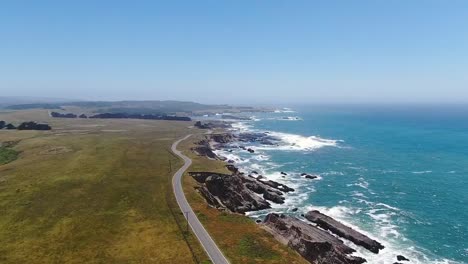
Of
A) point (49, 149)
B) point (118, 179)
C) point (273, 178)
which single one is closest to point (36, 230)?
point (118, 179)

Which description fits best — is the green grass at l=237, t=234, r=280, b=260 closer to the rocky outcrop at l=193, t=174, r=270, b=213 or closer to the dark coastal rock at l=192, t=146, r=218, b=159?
the rocky outcrop at l=193, t=174, r=270, b=213

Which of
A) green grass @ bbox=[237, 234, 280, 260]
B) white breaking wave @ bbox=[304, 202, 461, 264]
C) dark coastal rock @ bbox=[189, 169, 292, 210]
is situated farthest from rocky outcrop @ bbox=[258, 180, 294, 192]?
green grass @ bbox=[237, 234, 280, 260]

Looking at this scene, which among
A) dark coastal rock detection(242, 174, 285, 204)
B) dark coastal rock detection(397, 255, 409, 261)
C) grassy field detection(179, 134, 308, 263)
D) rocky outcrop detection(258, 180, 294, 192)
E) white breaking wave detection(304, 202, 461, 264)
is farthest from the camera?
rocky outcrop detection(258, 180, 294, 192)

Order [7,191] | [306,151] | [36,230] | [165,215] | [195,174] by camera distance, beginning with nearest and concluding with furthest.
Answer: [36,230] < [165,215] < [7,191] < [195,174] < [306,151]

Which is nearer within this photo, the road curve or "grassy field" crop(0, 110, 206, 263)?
the road curve

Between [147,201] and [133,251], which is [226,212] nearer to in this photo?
[147,201]

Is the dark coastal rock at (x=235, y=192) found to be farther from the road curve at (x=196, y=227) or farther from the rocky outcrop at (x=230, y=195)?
the road curve at (x=196, y=227)
